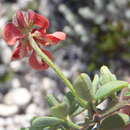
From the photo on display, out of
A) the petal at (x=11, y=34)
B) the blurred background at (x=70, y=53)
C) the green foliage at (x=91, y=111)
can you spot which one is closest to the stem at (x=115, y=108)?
the green foliage at (x=91, y=111)

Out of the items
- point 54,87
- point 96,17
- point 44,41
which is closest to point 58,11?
point 96,17

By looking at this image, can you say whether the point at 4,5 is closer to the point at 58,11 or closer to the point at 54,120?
the point at 58,11

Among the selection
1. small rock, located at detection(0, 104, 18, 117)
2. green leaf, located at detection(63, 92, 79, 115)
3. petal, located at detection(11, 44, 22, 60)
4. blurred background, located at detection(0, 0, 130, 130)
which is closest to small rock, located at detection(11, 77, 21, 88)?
blurred background, located at detection(0, 0, 130, 130)

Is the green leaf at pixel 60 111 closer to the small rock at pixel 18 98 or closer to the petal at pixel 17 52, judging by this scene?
the petal at pixel 17 52

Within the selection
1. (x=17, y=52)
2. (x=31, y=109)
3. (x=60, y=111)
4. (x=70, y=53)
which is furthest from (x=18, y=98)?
(x=60, y=111)

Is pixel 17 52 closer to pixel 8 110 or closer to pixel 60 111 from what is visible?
pixel 60 111

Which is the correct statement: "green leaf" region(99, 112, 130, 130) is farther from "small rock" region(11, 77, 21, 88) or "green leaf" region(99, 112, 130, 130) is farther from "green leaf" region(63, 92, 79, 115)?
"small rock" region(11, 77, 21, 88)
